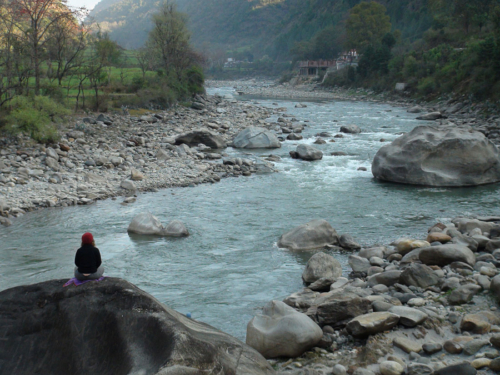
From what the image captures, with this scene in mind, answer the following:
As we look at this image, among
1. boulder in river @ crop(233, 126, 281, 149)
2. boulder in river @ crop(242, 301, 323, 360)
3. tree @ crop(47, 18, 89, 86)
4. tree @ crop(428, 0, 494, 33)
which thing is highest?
tree @ crop(428, 0, 494, 33)

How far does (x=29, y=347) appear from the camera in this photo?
16.1 feet

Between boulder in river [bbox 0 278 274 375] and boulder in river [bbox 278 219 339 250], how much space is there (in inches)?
226

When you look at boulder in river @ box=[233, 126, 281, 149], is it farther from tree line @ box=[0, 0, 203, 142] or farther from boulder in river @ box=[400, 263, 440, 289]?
boulder in river @ box=[400, 263, 440, 289]

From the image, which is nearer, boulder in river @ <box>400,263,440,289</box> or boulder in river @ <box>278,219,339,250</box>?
boulder in river @ <box>400,263,440,289</box>

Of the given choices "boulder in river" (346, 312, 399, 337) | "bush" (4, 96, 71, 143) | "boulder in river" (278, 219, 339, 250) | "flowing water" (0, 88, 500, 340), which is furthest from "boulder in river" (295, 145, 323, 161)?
"boulder in river" (346, 312, 399, 337)

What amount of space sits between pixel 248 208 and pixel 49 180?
6.67 m

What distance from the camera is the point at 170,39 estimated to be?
48094 millimetres

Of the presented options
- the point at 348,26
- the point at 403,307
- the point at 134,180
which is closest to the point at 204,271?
the point at 403,307

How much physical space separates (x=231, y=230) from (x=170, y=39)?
39603 millimetres

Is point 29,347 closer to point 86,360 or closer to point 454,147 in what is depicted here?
point 86,360

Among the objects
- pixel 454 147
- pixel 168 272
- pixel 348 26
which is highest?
pixel 348 26

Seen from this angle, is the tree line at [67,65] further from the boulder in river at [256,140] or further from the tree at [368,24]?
the tree at [368,24]

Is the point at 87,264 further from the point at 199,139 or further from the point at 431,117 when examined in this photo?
the point at 431,117

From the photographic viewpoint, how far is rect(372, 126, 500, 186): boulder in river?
16391mm
